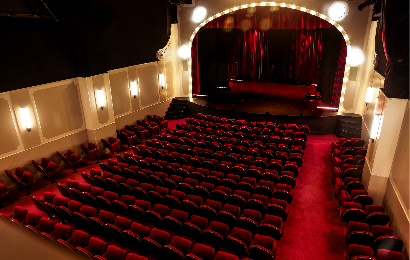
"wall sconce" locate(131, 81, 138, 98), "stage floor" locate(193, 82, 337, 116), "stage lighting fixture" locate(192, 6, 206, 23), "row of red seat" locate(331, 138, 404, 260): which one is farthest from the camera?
"stage lighting fixture" locate(192, 6, 206, 23)

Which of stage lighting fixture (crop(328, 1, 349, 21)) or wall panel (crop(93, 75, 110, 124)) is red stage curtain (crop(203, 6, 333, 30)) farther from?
wall panel (crop(93, 75, 110, 124))

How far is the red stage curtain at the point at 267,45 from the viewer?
604 inches

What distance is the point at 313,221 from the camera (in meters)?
7.48

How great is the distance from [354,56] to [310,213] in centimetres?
929

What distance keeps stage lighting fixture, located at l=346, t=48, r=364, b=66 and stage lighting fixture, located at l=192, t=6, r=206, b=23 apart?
25.7 ft

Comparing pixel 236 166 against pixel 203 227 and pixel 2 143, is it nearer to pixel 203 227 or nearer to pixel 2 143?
pixel 203 227

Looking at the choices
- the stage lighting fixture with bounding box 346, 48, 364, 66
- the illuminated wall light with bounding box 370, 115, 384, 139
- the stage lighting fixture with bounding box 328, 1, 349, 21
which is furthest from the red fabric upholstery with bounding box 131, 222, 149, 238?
the stage lighting fixture with bounding box 328, 1, 349, 21

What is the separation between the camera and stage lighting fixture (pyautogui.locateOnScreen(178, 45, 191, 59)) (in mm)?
16625

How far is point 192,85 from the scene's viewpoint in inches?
694

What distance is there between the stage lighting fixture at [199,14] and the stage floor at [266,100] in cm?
457

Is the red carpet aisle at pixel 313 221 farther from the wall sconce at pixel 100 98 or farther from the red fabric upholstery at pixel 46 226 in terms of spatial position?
the wall sconce at pixel 100 98

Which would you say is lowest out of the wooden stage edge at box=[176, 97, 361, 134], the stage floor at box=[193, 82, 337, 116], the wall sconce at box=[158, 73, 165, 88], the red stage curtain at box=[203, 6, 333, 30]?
the wooden stage edge at box=[176, 97, 361, 134]

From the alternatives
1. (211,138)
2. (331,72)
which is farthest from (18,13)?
(331,72)

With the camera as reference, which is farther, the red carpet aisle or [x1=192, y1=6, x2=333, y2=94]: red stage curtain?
[x1=192, y1=6, x2=333, y2=94]: red stage curtain
